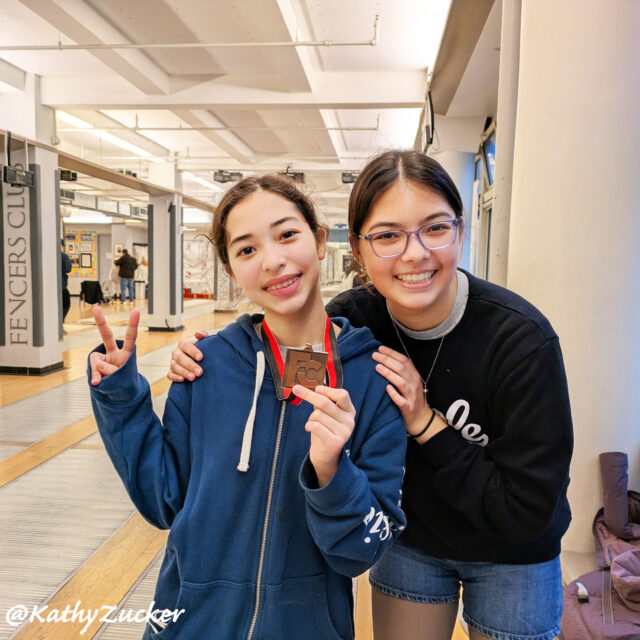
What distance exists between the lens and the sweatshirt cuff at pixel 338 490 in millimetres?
1021

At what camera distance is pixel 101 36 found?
683 cm

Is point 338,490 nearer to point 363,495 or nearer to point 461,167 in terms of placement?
point 363,495

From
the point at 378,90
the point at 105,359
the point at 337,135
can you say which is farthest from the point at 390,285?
the point at 337,135

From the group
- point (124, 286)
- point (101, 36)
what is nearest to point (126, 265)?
point (124, 286)

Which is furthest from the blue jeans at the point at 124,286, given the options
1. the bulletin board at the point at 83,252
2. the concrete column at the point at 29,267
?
the concrete column at the point at 29,267

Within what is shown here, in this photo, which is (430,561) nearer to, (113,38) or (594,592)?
(594,592)

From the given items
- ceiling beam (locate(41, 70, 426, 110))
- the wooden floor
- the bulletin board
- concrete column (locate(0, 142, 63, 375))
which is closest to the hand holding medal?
the wooden floor

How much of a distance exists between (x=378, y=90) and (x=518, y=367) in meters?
8.43

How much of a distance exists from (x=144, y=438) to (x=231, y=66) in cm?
822

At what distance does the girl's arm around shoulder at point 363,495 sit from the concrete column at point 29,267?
7.74 metres

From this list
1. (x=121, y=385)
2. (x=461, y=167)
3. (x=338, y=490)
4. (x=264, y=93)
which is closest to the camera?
(x=338, y=490)

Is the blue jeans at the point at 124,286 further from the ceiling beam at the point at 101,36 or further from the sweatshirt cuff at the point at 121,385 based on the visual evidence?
the sweatshirt cuff at the point at 121,385

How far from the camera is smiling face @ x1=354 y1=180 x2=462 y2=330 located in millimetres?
1269

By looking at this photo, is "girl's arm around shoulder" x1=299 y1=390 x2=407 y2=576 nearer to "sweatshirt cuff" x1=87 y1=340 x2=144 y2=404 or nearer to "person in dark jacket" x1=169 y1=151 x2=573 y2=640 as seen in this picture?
"person in dark jacket" x1=169 y1=151 x2=573 y2=640
